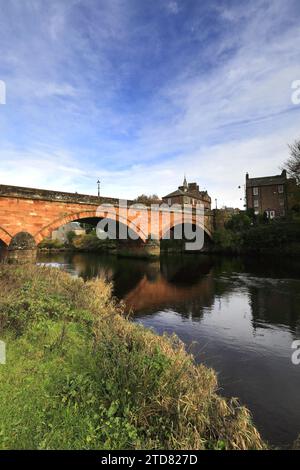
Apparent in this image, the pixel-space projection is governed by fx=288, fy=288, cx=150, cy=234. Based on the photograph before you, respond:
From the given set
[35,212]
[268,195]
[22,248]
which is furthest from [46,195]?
[268,195]

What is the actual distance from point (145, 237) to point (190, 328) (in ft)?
74.9

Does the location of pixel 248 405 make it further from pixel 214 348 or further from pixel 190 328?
pixel 190 328

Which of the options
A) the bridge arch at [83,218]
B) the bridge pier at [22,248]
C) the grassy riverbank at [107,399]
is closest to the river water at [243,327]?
the grassy riverbank at [107,399]

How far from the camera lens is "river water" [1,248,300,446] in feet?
17.6

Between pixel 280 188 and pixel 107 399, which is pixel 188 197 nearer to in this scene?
pixel 280 188

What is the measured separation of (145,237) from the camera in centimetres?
3225

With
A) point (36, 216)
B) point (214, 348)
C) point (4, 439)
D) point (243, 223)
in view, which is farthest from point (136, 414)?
point (243, 223)

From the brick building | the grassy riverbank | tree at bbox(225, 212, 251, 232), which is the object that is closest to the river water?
the grassy riverbank

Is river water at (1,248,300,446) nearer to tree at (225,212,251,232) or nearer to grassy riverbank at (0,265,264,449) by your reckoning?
grassy riverbank at (0,265,264,449)

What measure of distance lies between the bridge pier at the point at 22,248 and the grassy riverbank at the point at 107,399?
1352 cm

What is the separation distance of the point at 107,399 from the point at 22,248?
54.8 ft
